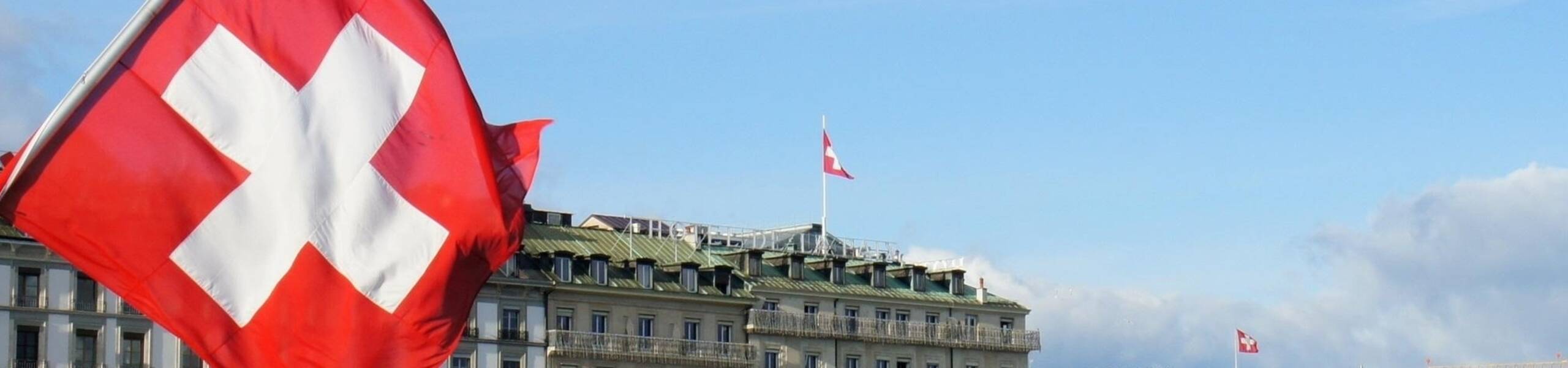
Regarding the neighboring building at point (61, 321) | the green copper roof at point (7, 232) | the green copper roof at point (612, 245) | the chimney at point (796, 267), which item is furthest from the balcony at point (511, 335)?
the green copper roof at point (7, 232)

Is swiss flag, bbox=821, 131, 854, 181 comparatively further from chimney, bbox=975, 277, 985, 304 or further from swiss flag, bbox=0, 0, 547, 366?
swiss flag, bbox=0, 0, 547, 366

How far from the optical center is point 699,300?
140625mm

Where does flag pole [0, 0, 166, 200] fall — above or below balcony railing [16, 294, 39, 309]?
below

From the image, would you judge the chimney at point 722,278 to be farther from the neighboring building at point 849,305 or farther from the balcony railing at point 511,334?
the balcony railing at point 511,334

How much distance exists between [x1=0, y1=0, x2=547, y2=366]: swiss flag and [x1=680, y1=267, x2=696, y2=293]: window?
4284 inches

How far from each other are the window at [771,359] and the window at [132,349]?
109 ft

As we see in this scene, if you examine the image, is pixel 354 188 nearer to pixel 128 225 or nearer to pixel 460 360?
pixel 128 225

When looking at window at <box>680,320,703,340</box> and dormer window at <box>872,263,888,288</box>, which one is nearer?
window at <box>680,320,703,340</box>

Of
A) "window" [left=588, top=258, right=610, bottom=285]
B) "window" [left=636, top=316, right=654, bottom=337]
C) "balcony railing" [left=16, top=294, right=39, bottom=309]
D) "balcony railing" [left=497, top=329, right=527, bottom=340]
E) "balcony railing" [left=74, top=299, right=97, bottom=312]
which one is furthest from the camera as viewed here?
"window" [left=636, top=316, right=654, bottom=337]

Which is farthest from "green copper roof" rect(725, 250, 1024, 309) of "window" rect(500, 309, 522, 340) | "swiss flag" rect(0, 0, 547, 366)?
"swiss flag" rect(0, 0, 547, 366)

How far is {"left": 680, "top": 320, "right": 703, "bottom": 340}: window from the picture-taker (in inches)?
5527

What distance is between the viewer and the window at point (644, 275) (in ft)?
456

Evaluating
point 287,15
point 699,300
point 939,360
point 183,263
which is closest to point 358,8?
point 287,15

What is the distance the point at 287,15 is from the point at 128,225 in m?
2.90
